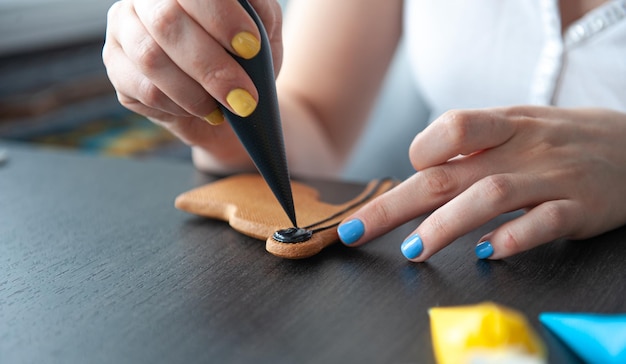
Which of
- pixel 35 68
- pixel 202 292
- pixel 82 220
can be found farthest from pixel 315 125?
pixel 35 68

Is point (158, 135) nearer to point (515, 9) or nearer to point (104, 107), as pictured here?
point (104, 107)

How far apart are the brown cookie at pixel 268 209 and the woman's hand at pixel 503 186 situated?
0.12ft

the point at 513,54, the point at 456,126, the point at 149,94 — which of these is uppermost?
the point at 149,94

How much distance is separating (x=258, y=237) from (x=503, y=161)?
0.24 metres

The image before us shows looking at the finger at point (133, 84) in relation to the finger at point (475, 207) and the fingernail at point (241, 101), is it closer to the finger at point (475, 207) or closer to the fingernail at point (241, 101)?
the fingernail at point (241, 101)

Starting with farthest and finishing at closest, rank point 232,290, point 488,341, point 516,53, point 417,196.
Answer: point 516,53 → point 417,196 → point 232,290 → point 488,341

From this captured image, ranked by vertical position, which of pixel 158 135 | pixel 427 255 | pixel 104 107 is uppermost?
pixel 427 255

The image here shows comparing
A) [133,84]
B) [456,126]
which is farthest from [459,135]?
[133,84]

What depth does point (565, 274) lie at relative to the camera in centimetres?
52

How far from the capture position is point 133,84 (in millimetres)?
658

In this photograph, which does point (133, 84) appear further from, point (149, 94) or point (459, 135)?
point (459, 135)

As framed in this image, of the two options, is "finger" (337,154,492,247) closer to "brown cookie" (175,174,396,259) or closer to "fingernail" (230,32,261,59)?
"brown cookie" (175,174,396,259)

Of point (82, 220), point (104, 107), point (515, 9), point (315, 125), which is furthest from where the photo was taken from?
point (104, 107)

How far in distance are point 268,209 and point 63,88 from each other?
5.66 feet
